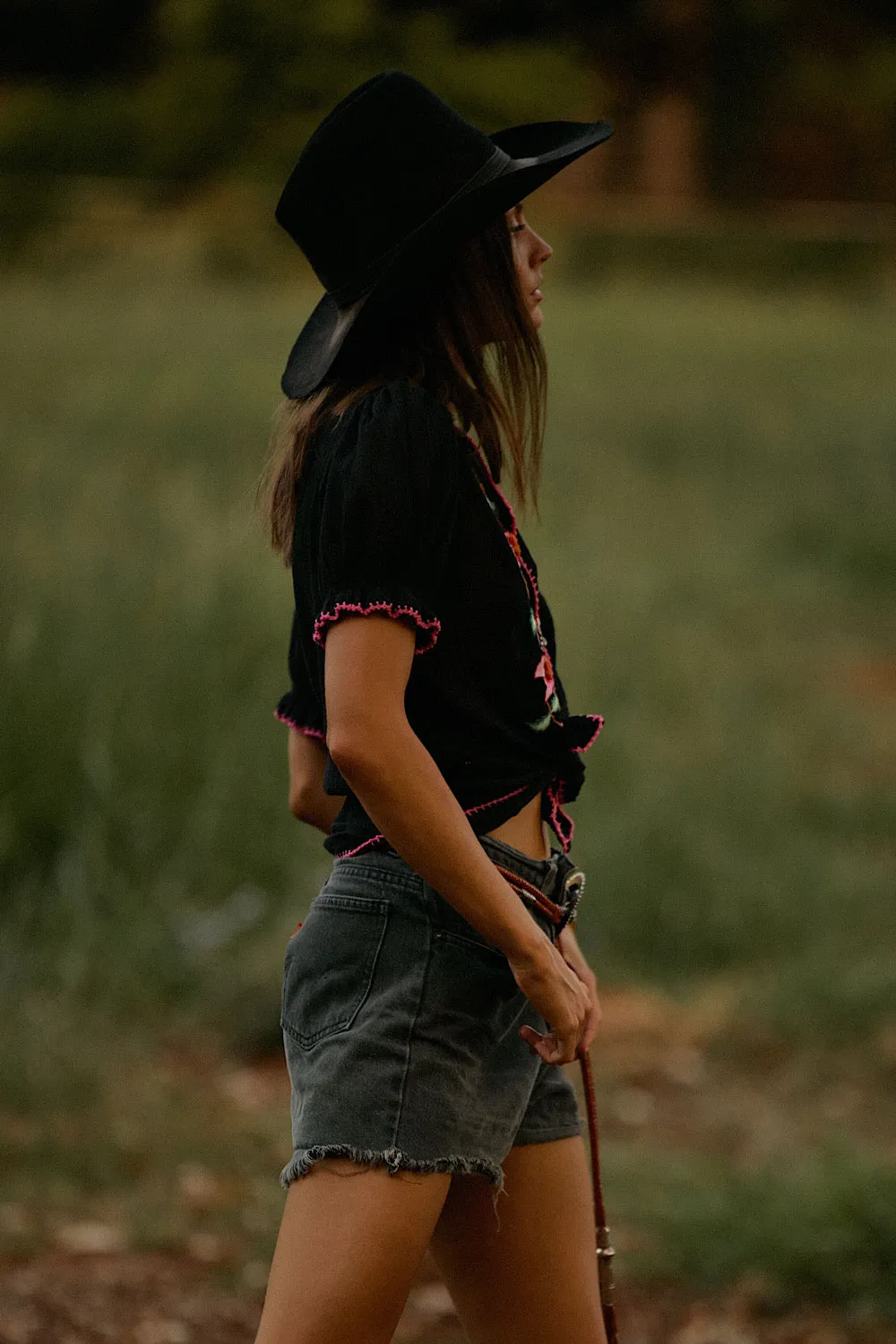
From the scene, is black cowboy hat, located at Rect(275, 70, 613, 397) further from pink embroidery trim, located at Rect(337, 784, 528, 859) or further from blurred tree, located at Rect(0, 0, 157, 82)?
blurred tree, located at Rect(0, 0, 157, 82)

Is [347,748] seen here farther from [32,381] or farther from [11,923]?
[32,381]

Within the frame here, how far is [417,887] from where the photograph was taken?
154 centimetres

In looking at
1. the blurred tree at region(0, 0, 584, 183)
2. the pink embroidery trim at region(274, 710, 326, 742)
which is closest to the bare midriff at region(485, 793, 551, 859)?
the pink embroidery trim at region(274, 710, 326, 742)

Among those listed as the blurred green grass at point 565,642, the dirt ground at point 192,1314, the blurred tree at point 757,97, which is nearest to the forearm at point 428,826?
the blurred green grass at point 565,642

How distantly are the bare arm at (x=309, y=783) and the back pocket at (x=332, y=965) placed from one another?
0.23 meters

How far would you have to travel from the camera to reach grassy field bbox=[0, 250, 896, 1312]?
359 cm

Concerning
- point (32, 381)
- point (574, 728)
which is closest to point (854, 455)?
point (32, 381)

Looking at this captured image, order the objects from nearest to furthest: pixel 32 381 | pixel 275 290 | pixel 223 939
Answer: pixel 223 939, pixel 32 381, pixel 275 290

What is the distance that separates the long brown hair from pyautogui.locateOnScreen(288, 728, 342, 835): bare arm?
1.02 feet

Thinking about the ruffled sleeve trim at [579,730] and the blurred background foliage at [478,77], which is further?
the blurred background foliage at [478,77]

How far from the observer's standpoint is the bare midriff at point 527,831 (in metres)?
1.62

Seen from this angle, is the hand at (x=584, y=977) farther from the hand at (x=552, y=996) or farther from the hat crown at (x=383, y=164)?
the hat crown at (x=383, y=164)

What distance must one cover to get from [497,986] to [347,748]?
0.30 meters

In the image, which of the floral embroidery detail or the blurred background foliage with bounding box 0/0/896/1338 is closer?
the floral embroidery detail
